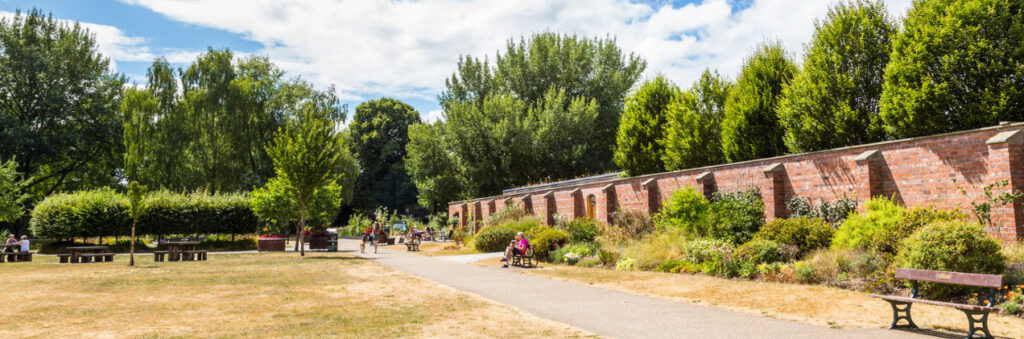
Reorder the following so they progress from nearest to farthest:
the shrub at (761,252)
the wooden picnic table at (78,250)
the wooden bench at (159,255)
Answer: the shrub at (761,252), the wooden picnic table at (78,250), the wooden bench at (159,255)

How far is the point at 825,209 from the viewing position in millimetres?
14766

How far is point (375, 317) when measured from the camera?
28.7 ft

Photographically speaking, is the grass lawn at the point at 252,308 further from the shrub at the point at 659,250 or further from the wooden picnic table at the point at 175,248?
the wooden picnic table at the point at 175,248

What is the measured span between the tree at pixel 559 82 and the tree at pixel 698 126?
646 inches

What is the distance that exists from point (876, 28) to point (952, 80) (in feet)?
12.2

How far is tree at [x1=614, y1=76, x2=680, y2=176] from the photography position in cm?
2611

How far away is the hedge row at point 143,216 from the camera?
29.3 meters

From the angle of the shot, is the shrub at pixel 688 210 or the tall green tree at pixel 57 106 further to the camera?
the tall green tree at pixel 57 106

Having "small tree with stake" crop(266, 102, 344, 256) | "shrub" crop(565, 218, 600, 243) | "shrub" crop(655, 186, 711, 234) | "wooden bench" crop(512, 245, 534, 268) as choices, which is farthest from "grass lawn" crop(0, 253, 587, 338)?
"small tree with stake" crop(266, 102, 344, 256)

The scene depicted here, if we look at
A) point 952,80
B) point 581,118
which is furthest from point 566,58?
point 952,80

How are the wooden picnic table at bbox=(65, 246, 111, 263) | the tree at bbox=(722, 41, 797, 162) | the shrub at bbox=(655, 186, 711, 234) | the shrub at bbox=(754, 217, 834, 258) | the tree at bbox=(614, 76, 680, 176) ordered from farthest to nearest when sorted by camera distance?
1. the tree at bbox=(614, 76, 680, 176)
2. the wooden picnic table at bbox=(65, 246, 111, 263)
3. the tree at bbox=(722, 41, 797, 162)
4. the shrub at bbox=(655, 186, 711, 234)
5. the shrub at bbox=(754, 217, 834, 258)

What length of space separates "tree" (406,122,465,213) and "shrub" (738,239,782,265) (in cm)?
2999

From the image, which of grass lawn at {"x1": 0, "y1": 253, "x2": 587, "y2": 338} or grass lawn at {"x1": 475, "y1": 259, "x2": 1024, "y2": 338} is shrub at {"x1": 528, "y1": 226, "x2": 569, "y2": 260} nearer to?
grass lawn at {"x1": 475, "y1": 259, "x2": 1024, "y2": 338}

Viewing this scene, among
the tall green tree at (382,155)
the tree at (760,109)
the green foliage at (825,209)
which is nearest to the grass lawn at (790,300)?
the green foliage at (825,209)
